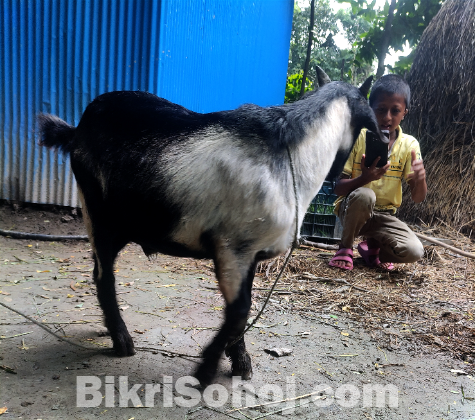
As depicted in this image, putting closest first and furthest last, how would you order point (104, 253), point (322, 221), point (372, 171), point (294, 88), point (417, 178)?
point (104, 253) → point (372, 171) → point (417, 178) → point (322, 221) → point (294, 88)

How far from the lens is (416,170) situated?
11.7ft

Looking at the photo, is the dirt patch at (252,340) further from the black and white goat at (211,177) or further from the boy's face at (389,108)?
the boy's face at (389,108)

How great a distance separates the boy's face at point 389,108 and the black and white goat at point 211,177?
1354 millimetres

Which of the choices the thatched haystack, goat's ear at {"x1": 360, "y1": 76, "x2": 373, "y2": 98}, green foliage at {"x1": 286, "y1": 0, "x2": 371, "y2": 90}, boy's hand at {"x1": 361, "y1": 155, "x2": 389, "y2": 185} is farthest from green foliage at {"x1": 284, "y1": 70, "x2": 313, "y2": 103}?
goat's ear at {"x1": 360, "y1": 76, "x2": 373, "y2": 98}

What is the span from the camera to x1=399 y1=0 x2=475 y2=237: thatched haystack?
6.35m

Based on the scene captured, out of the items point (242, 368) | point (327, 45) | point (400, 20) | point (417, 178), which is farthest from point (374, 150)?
point (327, 45)

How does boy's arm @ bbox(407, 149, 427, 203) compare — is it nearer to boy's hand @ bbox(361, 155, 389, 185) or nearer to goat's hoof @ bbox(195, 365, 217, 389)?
boy's hand @ bbox(361, 155, 389, 185)

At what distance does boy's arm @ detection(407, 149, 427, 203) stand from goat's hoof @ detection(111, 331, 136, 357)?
270 centimetres

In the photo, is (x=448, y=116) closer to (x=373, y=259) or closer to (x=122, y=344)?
(x=373, y=259)

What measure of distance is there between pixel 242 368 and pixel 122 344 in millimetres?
691

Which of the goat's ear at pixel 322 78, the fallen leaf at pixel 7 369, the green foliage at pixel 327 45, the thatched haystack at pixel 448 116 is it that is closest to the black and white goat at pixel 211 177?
the goat's ear at pixel 322 78

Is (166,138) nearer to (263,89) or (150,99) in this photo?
(150,99)

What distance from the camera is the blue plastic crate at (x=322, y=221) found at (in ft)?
17.4

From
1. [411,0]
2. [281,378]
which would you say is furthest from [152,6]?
[411,0]
